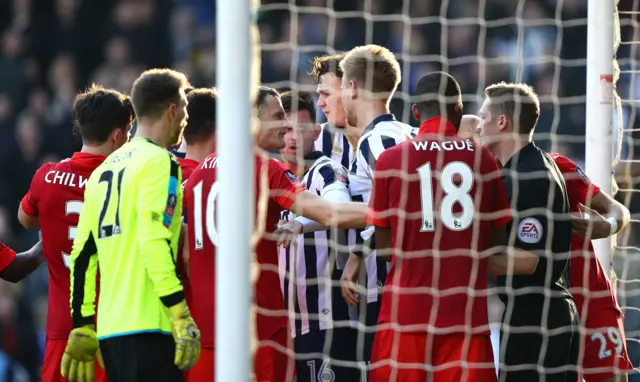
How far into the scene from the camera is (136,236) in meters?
4.10

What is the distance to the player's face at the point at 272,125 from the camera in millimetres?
5074

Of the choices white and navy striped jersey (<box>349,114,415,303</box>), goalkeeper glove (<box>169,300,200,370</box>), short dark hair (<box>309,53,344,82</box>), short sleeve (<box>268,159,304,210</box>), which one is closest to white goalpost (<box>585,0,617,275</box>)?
white and navy striped jersey (<box>349,114,415,303</box>)

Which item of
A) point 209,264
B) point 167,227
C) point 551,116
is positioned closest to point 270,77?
point 551,116

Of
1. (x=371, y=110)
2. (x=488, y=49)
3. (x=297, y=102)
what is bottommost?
(x=371, y=110)

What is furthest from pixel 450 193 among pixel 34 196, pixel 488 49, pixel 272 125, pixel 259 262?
pixel 488 49

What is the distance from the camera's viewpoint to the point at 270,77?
813 cm

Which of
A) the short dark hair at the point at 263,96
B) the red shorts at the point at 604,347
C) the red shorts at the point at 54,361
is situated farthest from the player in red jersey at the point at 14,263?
the red shorts at the point at 604,347

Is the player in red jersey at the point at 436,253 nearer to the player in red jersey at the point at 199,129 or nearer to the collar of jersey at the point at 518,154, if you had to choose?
the collar of jersey at the point at 518,154

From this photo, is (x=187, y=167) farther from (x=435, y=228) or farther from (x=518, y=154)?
(x=518, y=154)

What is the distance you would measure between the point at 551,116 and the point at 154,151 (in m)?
5.58

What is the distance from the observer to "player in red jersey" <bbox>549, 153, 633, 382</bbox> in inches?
203

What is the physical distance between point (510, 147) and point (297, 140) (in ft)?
4.57

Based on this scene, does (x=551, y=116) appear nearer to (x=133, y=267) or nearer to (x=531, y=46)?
(x=531, y=46)

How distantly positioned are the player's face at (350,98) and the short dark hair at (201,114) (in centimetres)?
62
